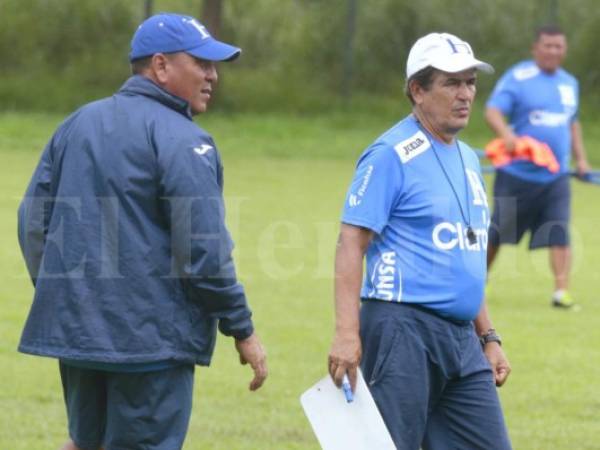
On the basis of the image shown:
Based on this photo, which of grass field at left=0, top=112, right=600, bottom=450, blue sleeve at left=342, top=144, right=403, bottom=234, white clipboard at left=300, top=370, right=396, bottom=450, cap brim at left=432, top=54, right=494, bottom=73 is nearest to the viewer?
white clipboard at left=300, top=370, right=396, bottom=450

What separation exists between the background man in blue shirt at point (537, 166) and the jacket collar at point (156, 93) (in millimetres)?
7637

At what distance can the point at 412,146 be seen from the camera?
571 cm

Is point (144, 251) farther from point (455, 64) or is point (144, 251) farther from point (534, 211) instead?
point (534, 211)

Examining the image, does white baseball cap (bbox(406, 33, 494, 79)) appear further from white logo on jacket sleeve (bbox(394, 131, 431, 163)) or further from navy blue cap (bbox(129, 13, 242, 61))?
navy blue cap (bbox(129, 13, 242, 61))

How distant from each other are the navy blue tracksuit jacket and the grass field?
226 cm

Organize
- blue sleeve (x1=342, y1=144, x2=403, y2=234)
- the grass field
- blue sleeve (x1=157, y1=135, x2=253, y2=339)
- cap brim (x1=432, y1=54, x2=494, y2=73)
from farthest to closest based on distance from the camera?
the grass field, cap brim (x1=432, y1=54, x2=494, y2=73), blue sleeve (x1=342, y1=144, x2=403, y2=234), blue sleeve (x1=157, y1=135, x2=253, y2=339)

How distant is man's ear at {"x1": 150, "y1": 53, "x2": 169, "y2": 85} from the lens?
18.5 ft

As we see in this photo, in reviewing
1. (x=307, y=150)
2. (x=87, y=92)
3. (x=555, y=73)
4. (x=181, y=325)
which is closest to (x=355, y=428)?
(x=181, y=325)

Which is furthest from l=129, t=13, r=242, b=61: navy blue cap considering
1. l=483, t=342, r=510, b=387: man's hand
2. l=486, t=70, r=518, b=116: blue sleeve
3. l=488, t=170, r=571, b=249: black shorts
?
l=486, t=70, r=518, b=116: blue sleeve

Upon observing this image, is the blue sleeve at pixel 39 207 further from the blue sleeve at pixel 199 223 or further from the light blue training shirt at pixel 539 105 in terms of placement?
the light blue training shirt at pixel 539 105

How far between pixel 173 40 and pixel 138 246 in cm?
75

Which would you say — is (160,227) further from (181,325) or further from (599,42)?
(599,42)

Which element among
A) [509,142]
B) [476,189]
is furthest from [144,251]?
[509,142]

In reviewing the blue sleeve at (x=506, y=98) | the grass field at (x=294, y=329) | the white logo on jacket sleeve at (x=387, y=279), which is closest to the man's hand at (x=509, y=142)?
the blue sleeve at (x=506, y=98)
